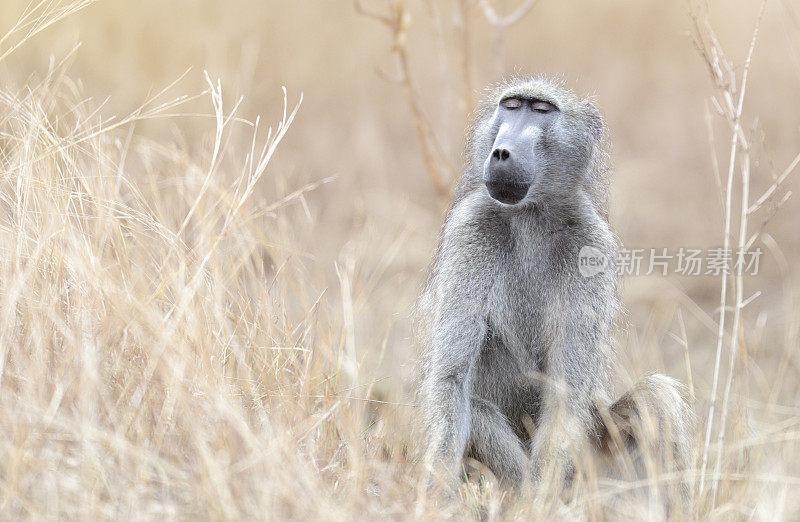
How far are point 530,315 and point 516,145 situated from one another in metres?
0.51

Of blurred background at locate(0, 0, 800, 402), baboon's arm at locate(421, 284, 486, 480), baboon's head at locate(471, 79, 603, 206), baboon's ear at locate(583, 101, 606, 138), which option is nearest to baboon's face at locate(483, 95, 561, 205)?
baboon's head at locate(471, 79, 603, 206)

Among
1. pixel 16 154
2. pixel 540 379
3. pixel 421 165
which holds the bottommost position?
pixel 421 165

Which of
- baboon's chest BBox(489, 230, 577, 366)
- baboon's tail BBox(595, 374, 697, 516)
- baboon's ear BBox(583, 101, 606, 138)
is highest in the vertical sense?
baboon's ear BBox(583, 101, 606, 138)

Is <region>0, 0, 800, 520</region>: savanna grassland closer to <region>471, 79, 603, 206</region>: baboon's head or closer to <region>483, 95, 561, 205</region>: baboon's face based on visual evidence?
<region>471, 79, 603, 206</region>: baboon's head

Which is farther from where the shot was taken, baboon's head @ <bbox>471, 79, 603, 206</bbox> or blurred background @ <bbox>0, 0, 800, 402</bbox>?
blurred background @ <bbox>0, 0, 800, 402</bbox>

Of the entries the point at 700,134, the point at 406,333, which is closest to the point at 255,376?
the point at 406,333

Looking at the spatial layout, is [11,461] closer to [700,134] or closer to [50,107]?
[50,107]

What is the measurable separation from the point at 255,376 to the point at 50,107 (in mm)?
1158

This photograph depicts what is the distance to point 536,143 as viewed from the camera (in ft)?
9.48

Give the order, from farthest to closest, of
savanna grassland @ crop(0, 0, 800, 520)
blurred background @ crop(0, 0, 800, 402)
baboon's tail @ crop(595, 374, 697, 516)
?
blurred background @ crop(0, 0, 800, 402), baboon's tail @ crop(595, 374, 697, 516), savanna grassland @ crop(0, 0, 800, 520)

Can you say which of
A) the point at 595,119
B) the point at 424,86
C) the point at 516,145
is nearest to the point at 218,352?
the point at 516,145

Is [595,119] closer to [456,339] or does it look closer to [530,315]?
[530,315]

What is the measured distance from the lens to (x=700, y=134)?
798 cm

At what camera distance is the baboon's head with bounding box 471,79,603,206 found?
2.78m
